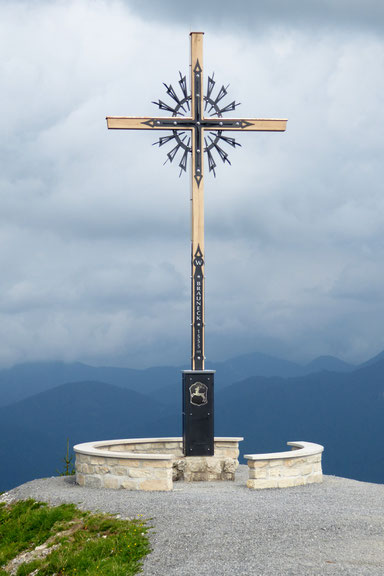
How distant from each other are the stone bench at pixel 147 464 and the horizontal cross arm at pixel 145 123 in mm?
8091

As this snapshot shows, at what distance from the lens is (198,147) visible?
18.3 metres

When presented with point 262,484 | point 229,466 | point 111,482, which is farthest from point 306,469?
point 111,482

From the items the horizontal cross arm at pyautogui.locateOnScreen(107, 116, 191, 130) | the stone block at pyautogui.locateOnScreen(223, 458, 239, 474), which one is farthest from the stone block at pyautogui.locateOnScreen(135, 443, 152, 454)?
the horizontal cross arm at pyautogui.locateOnScreen(107, 116, 191, 130)

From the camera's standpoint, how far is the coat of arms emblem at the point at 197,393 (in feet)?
57.8

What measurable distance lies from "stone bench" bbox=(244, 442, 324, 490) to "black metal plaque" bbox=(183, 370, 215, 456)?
7.25 feet

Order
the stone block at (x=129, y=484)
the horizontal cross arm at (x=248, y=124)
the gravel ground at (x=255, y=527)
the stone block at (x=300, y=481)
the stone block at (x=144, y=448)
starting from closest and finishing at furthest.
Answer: the gravel ground at (x=255, y=527) → the stone block at (x=129, y=484) → the stone block at (x=300, y=481) → the horizontal cross arm at (x=248, y=124) → the stone block at (x=144, y=448)

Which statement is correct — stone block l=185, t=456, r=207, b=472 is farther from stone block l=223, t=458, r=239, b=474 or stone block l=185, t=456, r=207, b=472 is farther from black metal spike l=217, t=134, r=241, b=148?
black metal spike l=217, t=134, r=241, b=148

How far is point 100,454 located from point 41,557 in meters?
3.79

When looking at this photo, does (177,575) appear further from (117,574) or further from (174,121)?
(174,121)

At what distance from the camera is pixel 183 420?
58.3 feet

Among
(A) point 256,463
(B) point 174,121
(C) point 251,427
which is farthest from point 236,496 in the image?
(C) point 251,427

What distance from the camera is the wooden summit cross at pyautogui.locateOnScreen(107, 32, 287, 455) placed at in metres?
17.6

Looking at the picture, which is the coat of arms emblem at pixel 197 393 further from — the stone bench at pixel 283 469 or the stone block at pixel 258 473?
the stone block at pixel 258 473

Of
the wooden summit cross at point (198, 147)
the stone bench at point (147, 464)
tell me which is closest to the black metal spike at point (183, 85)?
the wooden summit cross at point (198, 147)
